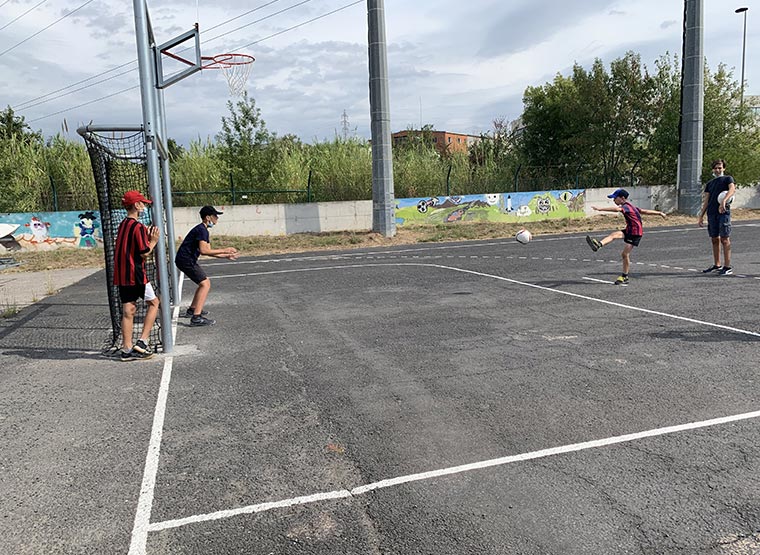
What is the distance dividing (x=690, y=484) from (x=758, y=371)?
2.64 m

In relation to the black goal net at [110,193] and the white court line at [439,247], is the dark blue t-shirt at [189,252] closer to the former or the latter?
the black goal net at [110,193]

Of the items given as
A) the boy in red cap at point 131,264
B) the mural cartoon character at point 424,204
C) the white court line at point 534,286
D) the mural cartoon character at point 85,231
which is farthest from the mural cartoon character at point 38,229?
the boy in red cap at point 131,264

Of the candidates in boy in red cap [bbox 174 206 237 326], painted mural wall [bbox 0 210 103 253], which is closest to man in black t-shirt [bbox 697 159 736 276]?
boy in red cap [bbox 174 206 237 326]

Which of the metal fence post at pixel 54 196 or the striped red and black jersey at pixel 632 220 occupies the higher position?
the metal fence post at pixel 54 196

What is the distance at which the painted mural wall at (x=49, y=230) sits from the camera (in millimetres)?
22141

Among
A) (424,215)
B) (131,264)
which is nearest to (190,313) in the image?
(131,264)

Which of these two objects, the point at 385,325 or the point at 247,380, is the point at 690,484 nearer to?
the point at 247,380

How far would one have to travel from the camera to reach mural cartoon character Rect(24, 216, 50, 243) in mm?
22375

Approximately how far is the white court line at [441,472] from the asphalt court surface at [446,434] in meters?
0.01

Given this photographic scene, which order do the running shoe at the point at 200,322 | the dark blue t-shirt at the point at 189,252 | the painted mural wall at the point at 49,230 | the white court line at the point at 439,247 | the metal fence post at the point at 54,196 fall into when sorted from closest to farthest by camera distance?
1. the running shoe at the point at 200,322
2. the dark blue t-shirt at the point at 189,252
3. the white court line at the point at 439,247
4. the painted mural wall at the point at 49,230
5. the metal fence post at the point at 54,196

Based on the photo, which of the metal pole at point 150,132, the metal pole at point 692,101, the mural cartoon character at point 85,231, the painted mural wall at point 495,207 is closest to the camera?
the metal pole at point 150,132

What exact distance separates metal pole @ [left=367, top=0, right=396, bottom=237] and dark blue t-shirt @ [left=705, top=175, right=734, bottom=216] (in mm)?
13746

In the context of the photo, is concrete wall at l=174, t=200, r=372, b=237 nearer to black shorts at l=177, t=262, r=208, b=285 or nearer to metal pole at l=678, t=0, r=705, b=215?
metal pole at l=678, t=0, r=705, b=215

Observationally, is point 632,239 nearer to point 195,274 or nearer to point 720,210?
point 720,210
